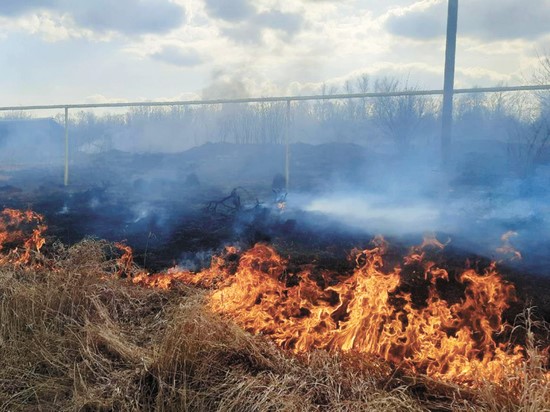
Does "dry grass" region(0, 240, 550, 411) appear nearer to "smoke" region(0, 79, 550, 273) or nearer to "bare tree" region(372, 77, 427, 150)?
"smoke" region(0, 79, 550, 273)

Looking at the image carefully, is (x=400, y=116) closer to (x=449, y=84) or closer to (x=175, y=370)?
(x=449, y=84)

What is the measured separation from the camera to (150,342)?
12.5 ft

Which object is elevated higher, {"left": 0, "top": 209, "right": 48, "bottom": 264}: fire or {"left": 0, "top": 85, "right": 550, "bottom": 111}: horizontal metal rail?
{"left": 0, "top": 85, "right": 550, "bottom": 111}: horizontal metal rail

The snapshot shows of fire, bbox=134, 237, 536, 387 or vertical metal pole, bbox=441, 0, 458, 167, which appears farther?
vertical metal pole, bbox=441, 0, 458, 167

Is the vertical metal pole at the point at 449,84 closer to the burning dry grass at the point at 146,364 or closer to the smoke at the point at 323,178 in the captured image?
the smoke at the point at 323,178

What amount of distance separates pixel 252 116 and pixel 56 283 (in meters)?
11.9

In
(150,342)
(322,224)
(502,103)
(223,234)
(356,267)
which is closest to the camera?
(150,342)

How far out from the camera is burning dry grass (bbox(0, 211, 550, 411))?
2.87 meters

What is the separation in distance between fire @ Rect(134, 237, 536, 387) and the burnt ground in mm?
307

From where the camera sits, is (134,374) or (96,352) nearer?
(134,374)

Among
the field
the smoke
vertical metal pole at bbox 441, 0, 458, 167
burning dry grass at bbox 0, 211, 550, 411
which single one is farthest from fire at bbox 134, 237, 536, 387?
vertical metal pole at bbox 441, 0, 458, 167

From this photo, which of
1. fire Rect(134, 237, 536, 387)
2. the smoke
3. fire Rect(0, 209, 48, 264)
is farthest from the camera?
the smoke

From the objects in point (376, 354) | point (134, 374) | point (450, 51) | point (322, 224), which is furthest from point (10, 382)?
point (450, 51)

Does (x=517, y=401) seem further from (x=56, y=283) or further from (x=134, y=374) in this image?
(x=56, y=283)
